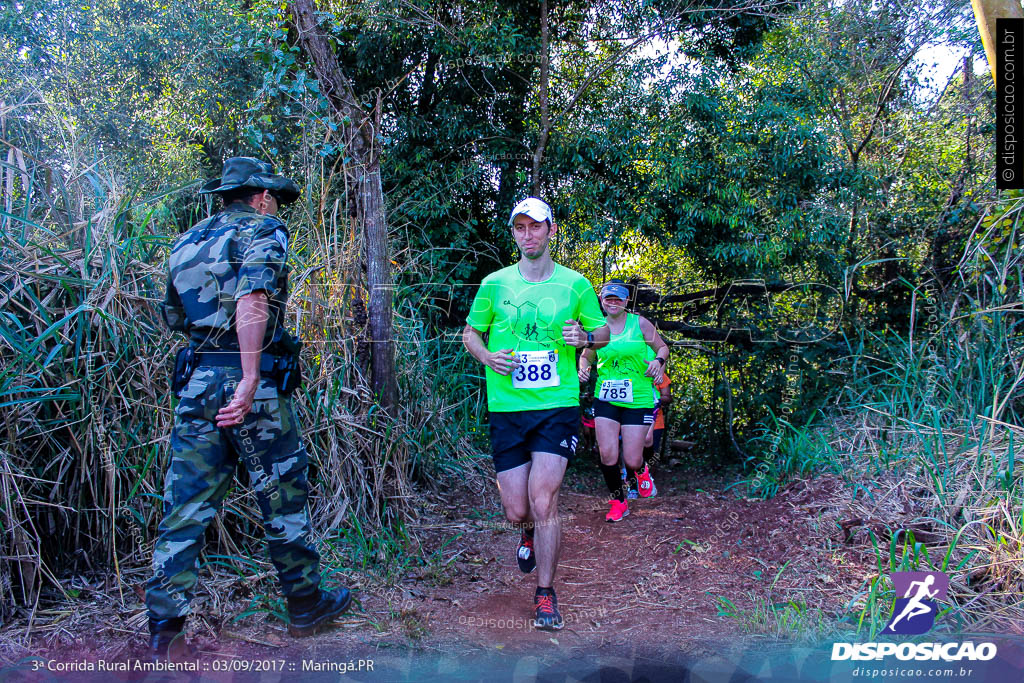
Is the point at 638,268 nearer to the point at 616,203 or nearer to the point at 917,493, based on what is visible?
the point at 616,203

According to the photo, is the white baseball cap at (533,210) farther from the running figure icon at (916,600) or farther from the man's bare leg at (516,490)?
the running figure icon at (916,600)

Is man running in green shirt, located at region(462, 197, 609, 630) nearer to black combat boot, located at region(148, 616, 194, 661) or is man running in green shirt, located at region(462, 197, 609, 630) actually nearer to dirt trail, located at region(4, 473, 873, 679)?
dirt trail, located at region(4, 473, 873, 679)

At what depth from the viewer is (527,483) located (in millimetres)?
3723

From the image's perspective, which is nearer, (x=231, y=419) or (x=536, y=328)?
(x=231, y=419)

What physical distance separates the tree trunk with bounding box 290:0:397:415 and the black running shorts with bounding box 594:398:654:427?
181cm

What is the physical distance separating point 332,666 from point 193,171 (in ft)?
26.8

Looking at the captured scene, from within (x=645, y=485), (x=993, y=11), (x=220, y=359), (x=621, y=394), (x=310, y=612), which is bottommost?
(x=645, y=485)

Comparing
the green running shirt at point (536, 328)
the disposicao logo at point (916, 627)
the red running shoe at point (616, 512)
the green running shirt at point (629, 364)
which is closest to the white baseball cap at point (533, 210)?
the green running shirt at point (536, 328)

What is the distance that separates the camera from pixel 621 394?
574 cm

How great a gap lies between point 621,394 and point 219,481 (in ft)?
11.2

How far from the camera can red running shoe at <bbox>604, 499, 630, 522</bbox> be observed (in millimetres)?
5598

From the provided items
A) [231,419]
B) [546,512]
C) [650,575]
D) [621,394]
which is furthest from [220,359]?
[621,394]

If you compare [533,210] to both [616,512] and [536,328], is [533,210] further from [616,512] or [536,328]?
[616,512]

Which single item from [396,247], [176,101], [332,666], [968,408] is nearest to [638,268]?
[396,247]
